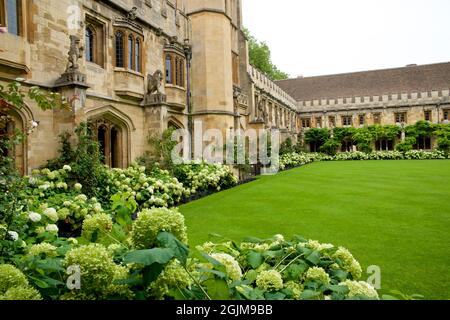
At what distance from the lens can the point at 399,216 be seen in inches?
276

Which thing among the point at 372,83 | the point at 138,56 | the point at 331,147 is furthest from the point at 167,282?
the point at 372,83

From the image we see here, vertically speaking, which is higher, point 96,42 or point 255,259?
point 96,42

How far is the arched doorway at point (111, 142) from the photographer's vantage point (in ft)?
38.0

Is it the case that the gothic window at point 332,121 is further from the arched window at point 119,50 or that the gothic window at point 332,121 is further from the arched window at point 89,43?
the arched window at point 89,43

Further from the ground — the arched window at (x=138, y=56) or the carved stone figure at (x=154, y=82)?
the arched window at (x=138, y=56)

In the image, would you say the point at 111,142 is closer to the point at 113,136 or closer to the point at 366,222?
the point at 113,136

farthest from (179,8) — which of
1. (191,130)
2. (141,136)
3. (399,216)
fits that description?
(399,216)

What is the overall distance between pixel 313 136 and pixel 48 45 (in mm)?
38237

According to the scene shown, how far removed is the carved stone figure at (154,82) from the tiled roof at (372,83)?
37101 millimetres

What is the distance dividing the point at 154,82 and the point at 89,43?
2.59 m

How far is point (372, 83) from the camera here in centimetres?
4556

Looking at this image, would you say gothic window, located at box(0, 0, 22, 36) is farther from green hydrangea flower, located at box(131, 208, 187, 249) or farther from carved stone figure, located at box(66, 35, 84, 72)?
green hydrangea flower, located at box(131, 208, 187, 249)

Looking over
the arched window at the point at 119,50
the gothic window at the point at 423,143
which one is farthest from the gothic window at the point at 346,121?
the arched window at the point at 119,50
